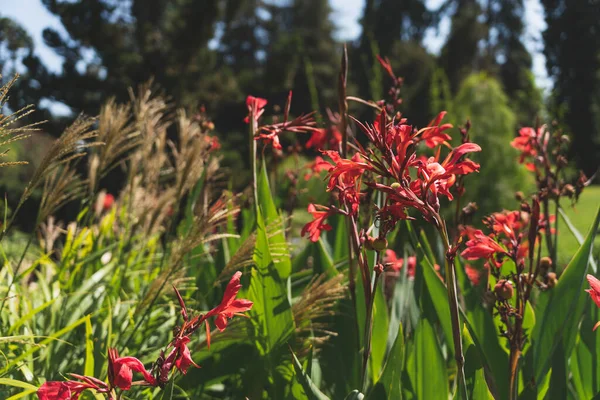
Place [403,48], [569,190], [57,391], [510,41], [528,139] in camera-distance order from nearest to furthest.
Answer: [57,391] → [569,190] → [528,139] → [403,48] → [510,41]

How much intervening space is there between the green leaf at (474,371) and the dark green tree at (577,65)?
Answer: 10.5 ft

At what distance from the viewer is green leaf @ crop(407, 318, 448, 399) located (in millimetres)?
1257

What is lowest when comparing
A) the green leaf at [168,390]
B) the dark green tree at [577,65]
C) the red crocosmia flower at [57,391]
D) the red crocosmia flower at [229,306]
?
the green leaf at [168,390]

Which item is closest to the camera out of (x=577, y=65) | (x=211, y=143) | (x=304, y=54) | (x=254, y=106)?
(x=254, y=106)

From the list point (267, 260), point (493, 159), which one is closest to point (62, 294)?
point (267, 260)

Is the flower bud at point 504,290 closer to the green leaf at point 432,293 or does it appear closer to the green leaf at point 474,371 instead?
the green leaf at point 474,371

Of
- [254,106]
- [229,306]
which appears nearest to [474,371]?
[229,306]

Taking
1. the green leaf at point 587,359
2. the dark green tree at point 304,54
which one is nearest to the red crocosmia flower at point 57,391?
the green leaf at point 587,359

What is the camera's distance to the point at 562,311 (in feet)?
4.37

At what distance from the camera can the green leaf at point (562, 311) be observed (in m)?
1.29

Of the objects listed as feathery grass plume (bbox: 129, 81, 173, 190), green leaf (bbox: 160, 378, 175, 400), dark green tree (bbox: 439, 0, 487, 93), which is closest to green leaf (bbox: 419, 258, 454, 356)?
green leaf (bbox: 160, 378, 175, 400)

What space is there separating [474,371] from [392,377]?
163 millimetres

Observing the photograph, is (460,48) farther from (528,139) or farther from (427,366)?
(427,366)

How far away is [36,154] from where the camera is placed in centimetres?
1185
